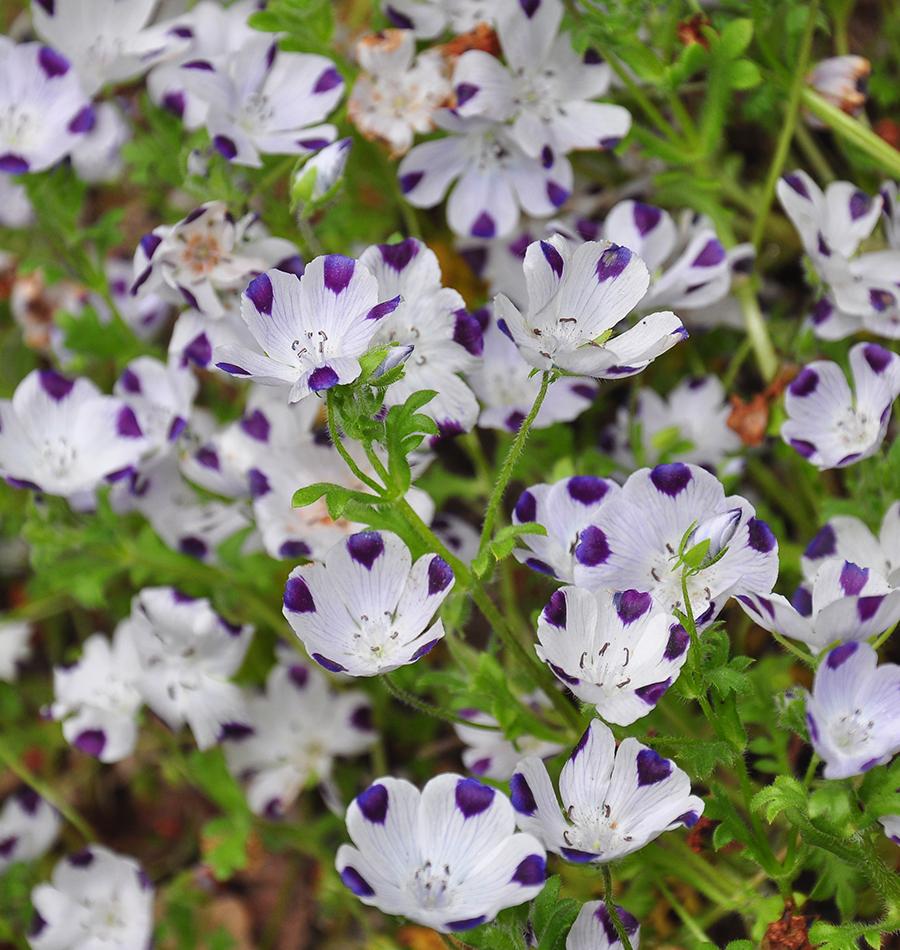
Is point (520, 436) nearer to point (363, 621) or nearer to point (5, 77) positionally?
point (363, 621)

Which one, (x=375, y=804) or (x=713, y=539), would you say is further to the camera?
(x=375, y=804)

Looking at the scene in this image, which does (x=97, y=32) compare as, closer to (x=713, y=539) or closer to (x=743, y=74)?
(x=743, y=74)

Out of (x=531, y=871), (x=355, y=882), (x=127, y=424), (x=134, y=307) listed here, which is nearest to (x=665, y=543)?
(x=531, y=871)

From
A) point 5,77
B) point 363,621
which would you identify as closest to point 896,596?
point 363,621

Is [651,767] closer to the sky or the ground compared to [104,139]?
closer to the ground

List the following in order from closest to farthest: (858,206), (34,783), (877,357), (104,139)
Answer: (877,357)
(858,206)
(34,783)
(104,139)

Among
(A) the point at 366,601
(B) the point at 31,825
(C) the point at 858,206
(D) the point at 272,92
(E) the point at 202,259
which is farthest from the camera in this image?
(B) the point at 31,825

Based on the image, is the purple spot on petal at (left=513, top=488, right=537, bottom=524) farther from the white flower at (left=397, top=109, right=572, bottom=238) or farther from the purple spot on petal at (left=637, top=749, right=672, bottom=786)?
the white flower at (left=397, top=109, right=572, bottom=238)
